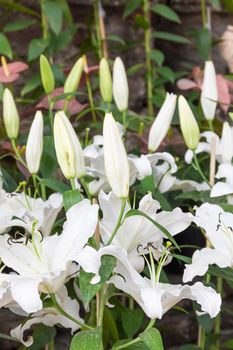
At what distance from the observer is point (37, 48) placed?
143 cm

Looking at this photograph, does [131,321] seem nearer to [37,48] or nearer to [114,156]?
[114,156]

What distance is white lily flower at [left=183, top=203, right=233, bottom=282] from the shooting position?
0.81 m

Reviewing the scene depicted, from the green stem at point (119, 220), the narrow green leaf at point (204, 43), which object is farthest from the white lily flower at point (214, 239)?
the narrow green leaf at point (204, 43)

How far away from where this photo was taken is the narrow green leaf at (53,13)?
139cm

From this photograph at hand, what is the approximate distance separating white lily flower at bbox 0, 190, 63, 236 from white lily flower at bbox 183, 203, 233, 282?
8.5 inches

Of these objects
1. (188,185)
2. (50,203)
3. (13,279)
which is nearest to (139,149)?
(188,185)

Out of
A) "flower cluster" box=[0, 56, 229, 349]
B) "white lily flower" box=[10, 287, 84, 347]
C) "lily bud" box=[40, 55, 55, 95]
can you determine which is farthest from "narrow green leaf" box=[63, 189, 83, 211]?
"lily bud" box=[40, 55, 55, 95]

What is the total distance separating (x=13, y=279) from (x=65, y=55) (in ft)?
3.50

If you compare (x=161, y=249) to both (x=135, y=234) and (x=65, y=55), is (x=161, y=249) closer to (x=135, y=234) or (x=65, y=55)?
(x=135, y=234)

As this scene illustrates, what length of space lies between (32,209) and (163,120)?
9.9 inches

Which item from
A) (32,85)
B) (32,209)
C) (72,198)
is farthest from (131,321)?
(32,85)

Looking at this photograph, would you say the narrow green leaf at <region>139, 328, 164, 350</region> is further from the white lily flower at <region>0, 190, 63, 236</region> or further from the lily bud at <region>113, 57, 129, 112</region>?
the lily bud at <region>113, 57, 129, 112</region>

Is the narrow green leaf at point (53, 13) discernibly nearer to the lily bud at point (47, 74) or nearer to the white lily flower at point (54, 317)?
the lily bud at point (47, 74)

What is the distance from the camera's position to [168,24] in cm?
184
